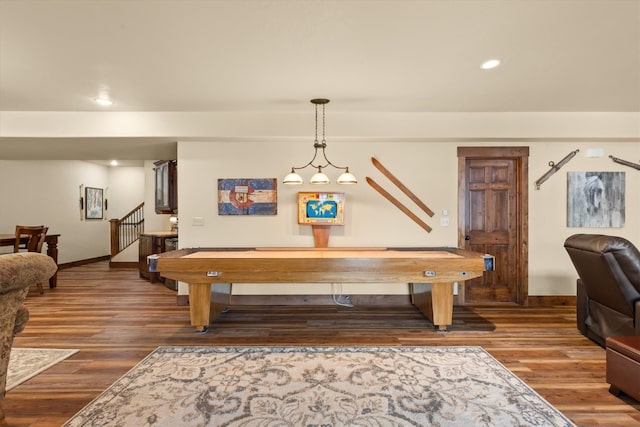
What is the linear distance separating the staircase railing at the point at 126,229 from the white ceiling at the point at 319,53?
4653 mm

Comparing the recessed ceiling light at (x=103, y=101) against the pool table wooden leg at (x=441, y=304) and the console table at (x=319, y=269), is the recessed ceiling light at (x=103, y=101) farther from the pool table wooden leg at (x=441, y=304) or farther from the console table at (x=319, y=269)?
the pool table wooden leg at (x=441, y=304)

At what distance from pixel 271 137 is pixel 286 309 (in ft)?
7.24

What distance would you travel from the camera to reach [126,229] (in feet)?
29.0

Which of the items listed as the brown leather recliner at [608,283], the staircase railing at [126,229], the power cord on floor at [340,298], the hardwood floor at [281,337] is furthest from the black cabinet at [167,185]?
the brown leather recliner at [608,283]

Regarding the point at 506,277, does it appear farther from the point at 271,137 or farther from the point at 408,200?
the point at 271,137

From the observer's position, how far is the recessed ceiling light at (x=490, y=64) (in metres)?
2.89

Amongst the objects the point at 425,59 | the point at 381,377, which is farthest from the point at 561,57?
the point at 381,377

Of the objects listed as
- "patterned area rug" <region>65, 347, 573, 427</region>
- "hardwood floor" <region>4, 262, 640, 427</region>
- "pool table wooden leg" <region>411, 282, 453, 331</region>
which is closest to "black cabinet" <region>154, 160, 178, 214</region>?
"hardwood floor" <region>4, 262, 640, 427</region>

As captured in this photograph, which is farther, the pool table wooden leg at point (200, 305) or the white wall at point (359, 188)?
the white wall at point (359, 188)

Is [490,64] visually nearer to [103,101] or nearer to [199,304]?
[199,304]

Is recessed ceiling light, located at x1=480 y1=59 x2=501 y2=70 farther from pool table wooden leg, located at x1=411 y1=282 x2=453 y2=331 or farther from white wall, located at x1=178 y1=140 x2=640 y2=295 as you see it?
pool table wooden leg, located at x1=411 y1=282 x2=453 y2=331

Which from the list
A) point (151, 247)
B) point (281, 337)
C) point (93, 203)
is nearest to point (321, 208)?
point (281, 337)

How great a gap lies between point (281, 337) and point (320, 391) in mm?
1127

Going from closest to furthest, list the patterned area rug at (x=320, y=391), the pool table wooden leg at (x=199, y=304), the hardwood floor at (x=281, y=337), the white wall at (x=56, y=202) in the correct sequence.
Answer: the patterned area rug at (x=320, y=391), the hardwood floor at (x=281, y=337), the pool table wooden leg at (x=199, y=304), the white wall at (x=56, y=202)
